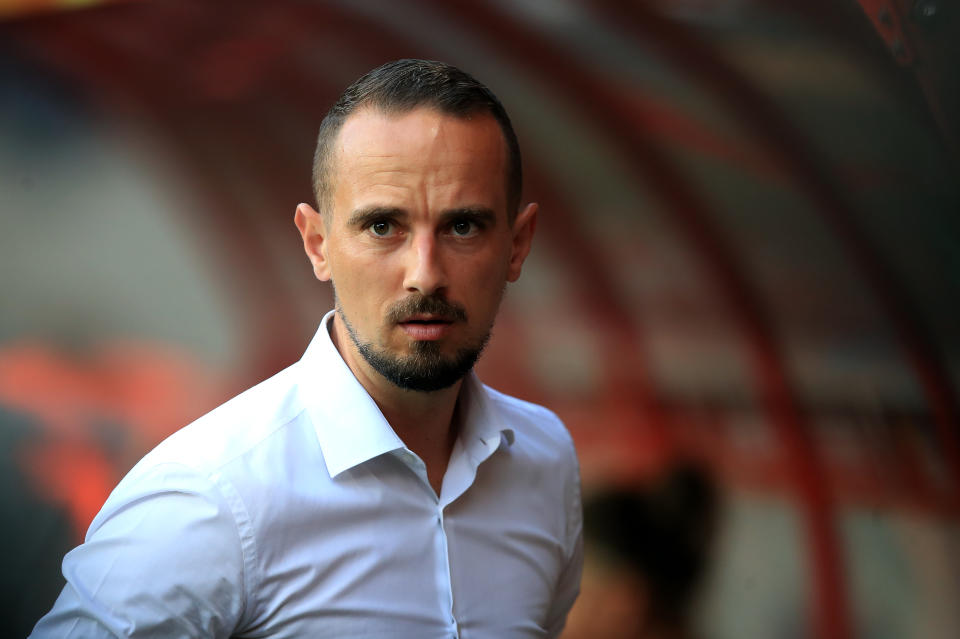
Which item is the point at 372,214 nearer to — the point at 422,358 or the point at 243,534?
the point at 422,358

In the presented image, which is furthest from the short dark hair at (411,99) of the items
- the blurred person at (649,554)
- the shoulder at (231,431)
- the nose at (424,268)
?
the blurred person at (649,554)

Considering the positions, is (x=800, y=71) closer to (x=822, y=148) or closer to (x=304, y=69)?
(x=822, y=148)

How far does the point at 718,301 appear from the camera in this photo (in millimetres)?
2127

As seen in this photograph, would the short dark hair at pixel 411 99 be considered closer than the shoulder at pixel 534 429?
Yes

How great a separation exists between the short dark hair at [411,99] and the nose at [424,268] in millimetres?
155

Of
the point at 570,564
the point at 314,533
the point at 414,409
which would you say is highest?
the point at 414,409

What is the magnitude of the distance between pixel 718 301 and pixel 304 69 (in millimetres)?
1125

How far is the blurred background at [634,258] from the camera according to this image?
1918mm

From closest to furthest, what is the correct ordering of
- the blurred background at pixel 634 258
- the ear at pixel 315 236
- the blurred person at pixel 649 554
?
the ear at pixel 315 236 < the blurred background at pixel 634 258 < the blurred person at pixel 649 554

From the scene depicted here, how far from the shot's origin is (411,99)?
1.09 meters

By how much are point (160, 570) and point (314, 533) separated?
18cm

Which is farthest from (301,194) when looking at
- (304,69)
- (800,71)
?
(800,71)

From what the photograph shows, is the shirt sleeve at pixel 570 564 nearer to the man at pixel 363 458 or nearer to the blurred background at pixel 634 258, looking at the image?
the man at pixel 363 458

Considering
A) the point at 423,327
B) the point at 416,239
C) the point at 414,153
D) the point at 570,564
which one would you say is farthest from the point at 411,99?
the point at 570,564
